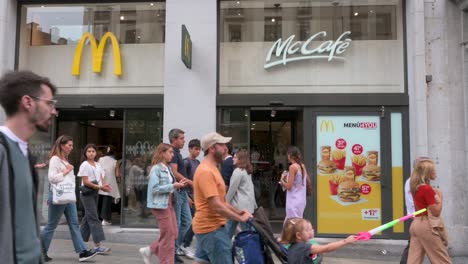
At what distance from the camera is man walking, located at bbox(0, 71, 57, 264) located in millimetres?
2090

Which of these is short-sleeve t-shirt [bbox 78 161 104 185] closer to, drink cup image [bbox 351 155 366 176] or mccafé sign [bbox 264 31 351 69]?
mccafé sign [bbox 264 31 351 69]

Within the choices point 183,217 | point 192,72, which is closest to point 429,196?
point 183,217

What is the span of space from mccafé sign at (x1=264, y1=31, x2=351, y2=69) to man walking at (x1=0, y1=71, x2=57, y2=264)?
25.5ft

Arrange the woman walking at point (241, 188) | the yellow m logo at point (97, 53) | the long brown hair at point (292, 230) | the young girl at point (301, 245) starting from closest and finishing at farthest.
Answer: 1. the young girl at point (301, 245)
2. the long brown hair at point (292, 230)
3. the woman walking at point (241, 188)
4. the yellow m logo at point (97, 53)

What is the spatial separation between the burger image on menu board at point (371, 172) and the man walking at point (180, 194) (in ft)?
12.3

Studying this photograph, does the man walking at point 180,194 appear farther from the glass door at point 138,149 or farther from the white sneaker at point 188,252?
the glass door at point 138,149

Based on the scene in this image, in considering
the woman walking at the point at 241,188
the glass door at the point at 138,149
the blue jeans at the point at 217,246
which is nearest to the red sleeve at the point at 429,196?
the blue jeans at the point at 217,246

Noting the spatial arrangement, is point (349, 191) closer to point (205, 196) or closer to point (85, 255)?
point (85, 255)

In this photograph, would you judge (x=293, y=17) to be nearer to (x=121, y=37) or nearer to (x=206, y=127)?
(x=206, y=127)

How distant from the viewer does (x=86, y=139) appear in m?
13.3

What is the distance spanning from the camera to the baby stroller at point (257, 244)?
4086mm

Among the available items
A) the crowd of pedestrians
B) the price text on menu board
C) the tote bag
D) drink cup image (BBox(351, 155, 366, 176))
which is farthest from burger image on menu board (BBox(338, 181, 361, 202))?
the tote bag

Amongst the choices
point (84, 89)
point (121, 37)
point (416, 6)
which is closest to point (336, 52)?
point (416, 6)

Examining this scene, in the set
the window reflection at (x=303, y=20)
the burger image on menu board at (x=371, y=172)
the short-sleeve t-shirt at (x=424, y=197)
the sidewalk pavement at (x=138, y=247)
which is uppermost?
the window reflection at (x=303, y=20)
